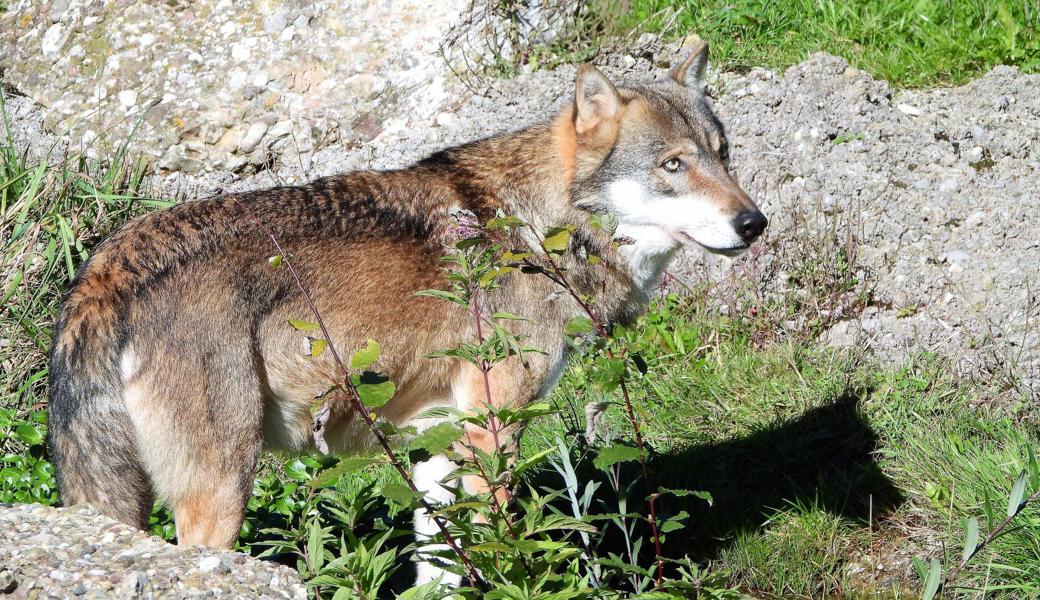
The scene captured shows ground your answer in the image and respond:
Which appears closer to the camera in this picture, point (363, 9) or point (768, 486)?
point (768, 486)

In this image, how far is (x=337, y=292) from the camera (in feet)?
12.9

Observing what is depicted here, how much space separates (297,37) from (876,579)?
567 cm

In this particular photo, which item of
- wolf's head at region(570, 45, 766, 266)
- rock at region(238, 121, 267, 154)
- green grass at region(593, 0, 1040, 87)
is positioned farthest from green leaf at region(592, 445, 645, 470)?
rock at region(238, 121, 267, 154)

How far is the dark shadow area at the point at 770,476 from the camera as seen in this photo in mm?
4617

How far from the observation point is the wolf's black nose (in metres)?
4.23

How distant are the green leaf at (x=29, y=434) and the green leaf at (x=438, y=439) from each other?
134 inches

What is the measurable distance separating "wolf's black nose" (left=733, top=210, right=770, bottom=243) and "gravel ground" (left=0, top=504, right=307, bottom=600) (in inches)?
94.2

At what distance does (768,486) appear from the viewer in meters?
4.87

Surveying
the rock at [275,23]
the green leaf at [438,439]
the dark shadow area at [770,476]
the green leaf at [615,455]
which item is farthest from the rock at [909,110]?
the green leaf at [438,439]

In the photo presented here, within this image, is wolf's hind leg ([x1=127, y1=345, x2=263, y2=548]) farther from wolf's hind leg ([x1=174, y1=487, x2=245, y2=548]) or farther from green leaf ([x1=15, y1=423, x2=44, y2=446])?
green leaf ([x1=15, y1=423, x2=44, y2=446])

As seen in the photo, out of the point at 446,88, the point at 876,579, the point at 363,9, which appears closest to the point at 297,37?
the point at 363,9

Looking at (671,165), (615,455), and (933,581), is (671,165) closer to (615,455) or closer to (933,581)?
(615,455)

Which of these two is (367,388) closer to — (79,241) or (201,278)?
(201,278)

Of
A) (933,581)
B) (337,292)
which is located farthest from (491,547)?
(337,292)
